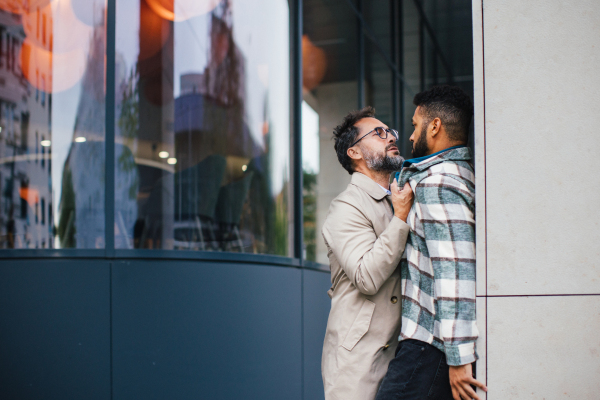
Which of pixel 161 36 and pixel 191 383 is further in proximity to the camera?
pixel 161 36

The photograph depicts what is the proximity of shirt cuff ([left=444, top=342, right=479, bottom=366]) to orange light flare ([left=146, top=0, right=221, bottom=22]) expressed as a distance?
333 cm

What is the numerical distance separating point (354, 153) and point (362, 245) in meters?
0.74

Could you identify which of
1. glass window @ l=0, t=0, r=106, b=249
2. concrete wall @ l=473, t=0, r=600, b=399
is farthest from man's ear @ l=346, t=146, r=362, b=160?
glass window @ l=0, t=0, r=106, b=249

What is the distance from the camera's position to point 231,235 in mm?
4465

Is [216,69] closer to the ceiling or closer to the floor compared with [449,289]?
closer to the ceiling

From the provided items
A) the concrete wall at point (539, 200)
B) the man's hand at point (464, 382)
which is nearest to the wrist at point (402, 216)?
the concrete wall at point (539, 200)

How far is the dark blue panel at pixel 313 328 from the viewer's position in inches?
203

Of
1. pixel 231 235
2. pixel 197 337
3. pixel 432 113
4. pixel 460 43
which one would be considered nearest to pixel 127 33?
pixel 231 235

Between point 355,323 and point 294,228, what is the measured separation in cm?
288

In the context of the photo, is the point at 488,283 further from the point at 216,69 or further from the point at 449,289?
the point at 216,69

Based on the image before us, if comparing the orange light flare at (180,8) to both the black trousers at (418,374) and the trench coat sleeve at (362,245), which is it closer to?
the trench coat sleeve at (362,245)

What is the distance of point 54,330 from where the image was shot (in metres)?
3.38

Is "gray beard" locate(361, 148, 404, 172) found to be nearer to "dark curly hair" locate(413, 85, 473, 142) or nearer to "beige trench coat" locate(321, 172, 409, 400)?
"beige trench coat" locate(321, 172, 409, 400)

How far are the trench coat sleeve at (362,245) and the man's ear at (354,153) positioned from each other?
428mm
